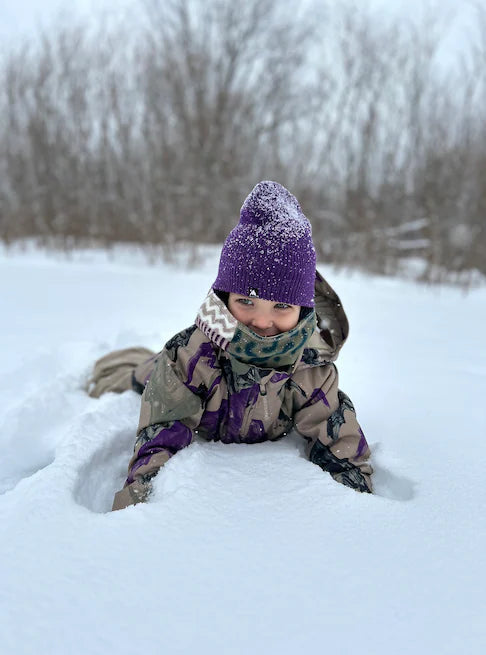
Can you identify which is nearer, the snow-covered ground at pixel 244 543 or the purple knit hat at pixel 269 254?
the snow-covered ground at pixel 244 543

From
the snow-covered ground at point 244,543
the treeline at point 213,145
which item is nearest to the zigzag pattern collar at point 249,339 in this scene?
the snow-covered ground at point 244,543

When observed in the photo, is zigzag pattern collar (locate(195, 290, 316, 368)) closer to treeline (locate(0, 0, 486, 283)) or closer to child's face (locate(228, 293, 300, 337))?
child's face (locate(228, 293, 300, 337))

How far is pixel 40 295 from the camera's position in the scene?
4.09 metres

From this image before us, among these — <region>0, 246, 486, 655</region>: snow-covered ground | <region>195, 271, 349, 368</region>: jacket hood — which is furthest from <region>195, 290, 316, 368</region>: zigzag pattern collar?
<region>0, 246, 486, 655</region>: snow-covered ground

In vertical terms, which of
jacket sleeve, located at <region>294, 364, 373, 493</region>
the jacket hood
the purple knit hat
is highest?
the purple knit hat

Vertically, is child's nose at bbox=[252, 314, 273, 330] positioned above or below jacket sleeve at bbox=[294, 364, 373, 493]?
above

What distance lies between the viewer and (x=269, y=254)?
124 cm

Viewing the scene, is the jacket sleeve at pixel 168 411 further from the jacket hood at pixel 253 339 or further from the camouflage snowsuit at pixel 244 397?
the jacket hood at pixel 253 339

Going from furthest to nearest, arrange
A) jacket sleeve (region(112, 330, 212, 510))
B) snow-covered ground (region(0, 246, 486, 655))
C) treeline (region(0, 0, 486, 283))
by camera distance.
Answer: treeline (region(0, 0, 486, 283)) < jacket sleeve (region(112, 330, 212, 510)) < snow-covered ground (region(0, 246, 486, 655))

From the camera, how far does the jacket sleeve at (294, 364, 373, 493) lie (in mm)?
1222

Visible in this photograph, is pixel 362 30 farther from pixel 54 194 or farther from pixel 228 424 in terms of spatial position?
pixel 228 424

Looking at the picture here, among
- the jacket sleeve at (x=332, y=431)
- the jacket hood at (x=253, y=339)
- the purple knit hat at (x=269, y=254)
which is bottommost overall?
the jacket sleeve at (x=332, y=431)

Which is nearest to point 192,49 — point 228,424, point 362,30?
point 362,30

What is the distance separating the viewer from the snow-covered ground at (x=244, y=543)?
0.67 metres
